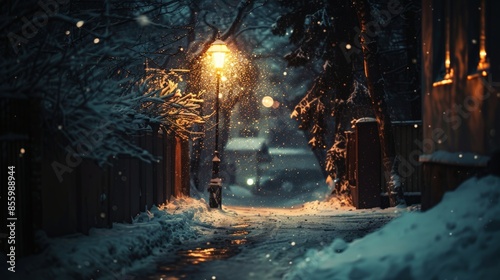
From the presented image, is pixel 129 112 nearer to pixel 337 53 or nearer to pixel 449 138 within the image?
pixel 449 138

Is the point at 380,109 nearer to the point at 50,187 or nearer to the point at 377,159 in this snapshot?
the point at 377,159

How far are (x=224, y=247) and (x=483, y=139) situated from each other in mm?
5692

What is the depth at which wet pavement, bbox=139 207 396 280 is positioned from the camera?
965 cm

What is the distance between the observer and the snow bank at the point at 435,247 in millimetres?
6766

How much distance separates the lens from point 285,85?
54125 mm

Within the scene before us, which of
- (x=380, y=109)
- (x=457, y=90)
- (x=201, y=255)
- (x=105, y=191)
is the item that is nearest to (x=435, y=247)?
(x=457, y=90)

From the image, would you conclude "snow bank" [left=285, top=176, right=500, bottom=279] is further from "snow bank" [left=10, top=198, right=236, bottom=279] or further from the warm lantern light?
the warm lantern light

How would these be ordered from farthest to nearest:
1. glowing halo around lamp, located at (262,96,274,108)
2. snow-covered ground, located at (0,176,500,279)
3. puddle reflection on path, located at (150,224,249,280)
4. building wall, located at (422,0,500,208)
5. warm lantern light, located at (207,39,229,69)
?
glowing halo around lamp, located at (262,96,274,108) → warm lantern light, located at (207,39,229,69) → puddle reflection on path, located at (150,224,249,280) → building wall, located at (422,0,500,208) → snow-covered ground, located at (0,176,500,279)

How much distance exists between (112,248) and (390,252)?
4.53m

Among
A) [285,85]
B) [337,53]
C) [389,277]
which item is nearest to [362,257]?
[389,277]

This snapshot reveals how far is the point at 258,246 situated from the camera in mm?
12320

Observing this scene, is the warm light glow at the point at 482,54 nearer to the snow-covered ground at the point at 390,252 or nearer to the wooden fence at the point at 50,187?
the snow-covered ground at the point at 390,252

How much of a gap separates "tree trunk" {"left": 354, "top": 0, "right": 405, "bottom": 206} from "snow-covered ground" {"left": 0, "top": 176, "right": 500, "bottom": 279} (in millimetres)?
8418

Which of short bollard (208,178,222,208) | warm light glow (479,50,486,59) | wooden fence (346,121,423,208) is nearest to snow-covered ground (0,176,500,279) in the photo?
warm light glow (479,50,486,59)
